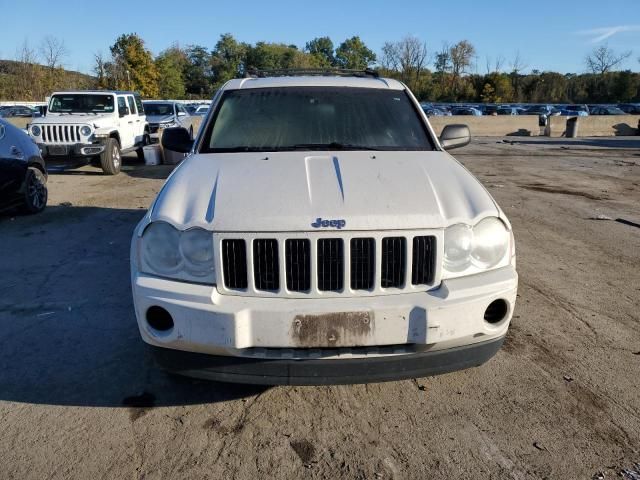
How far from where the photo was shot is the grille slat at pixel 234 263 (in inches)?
97.3

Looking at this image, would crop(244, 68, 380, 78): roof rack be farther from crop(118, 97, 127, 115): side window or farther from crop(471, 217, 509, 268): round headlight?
crop(118, 97, 127, 115): side window

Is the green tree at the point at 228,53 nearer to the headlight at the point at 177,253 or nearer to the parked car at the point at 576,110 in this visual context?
the parked car at the point at 576,110

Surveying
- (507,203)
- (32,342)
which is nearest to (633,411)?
(32,342)

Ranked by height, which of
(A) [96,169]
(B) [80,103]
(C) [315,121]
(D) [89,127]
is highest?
(B) [80,103]

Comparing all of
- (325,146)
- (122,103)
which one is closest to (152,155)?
(122,103)

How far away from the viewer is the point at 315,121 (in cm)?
388

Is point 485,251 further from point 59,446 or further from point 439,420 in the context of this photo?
point 59,446

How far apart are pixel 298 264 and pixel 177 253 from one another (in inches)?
24.1

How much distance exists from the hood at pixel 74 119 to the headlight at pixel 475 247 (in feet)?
37.1

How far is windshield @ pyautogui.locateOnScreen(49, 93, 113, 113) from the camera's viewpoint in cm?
1283

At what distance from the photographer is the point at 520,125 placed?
32.3m

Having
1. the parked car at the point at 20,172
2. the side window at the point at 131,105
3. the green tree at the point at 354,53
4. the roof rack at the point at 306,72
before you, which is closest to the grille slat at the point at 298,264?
the roof rack at the point at 306,72

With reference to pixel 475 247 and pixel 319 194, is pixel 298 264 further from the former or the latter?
pixel 475 247

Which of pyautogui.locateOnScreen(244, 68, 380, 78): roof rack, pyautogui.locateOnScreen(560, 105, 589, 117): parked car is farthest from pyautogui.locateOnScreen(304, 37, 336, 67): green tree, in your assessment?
pyautogui.locateOnScreen(244, 68, 380, 78): roof rack
